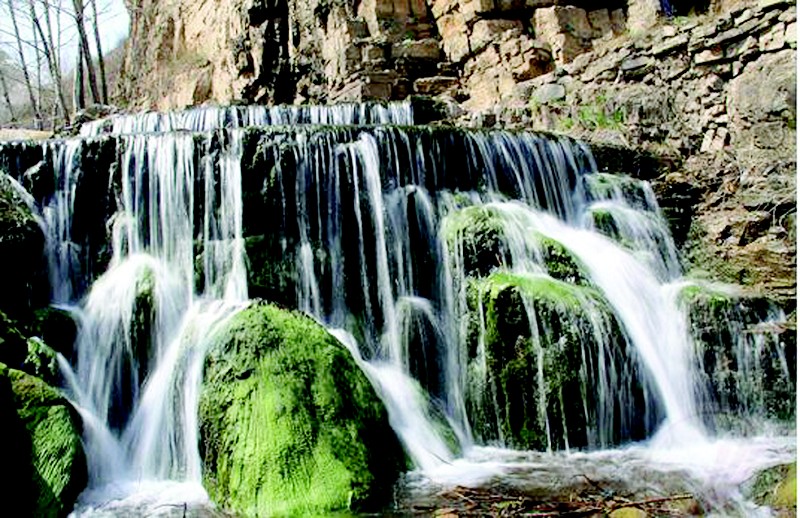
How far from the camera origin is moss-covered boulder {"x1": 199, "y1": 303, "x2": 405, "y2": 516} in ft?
14.9

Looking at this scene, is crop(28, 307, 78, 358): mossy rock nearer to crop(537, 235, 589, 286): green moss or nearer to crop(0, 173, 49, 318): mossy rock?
crop(0, 173, 49, 318): mossy rock

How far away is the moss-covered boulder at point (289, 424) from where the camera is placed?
4555 millimetres

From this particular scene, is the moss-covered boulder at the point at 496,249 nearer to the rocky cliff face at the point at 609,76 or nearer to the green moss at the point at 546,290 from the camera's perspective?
the green moss at the point at 546,290

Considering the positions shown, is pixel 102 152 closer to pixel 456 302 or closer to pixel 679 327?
pixel 456 302

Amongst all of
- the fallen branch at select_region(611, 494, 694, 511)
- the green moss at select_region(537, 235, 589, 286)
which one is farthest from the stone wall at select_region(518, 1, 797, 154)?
the fallen branch at select_region(611, 494, 694, 511)

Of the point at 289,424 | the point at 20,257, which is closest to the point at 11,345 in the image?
the point at 20,257

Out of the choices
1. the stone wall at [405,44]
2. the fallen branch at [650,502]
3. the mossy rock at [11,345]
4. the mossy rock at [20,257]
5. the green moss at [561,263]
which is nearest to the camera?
the fallen branch at [650,502]

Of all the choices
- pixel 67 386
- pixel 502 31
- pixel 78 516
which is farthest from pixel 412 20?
pixel 78 516

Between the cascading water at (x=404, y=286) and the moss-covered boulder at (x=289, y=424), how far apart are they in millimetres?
473

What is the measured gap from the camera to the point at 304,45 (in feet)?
55.5

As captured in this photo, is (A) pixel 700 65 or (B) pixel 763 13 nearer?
(B) pixel 763 13

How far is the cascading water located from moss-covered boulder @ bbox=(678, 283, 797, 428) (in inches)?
1.3

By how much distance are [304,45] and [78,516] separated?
1408 cm

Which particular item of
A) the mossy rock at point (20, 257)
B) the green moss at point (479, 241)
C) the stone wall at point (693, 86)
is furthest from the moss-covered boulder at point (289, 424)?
the stone wall at point (693, 86)
